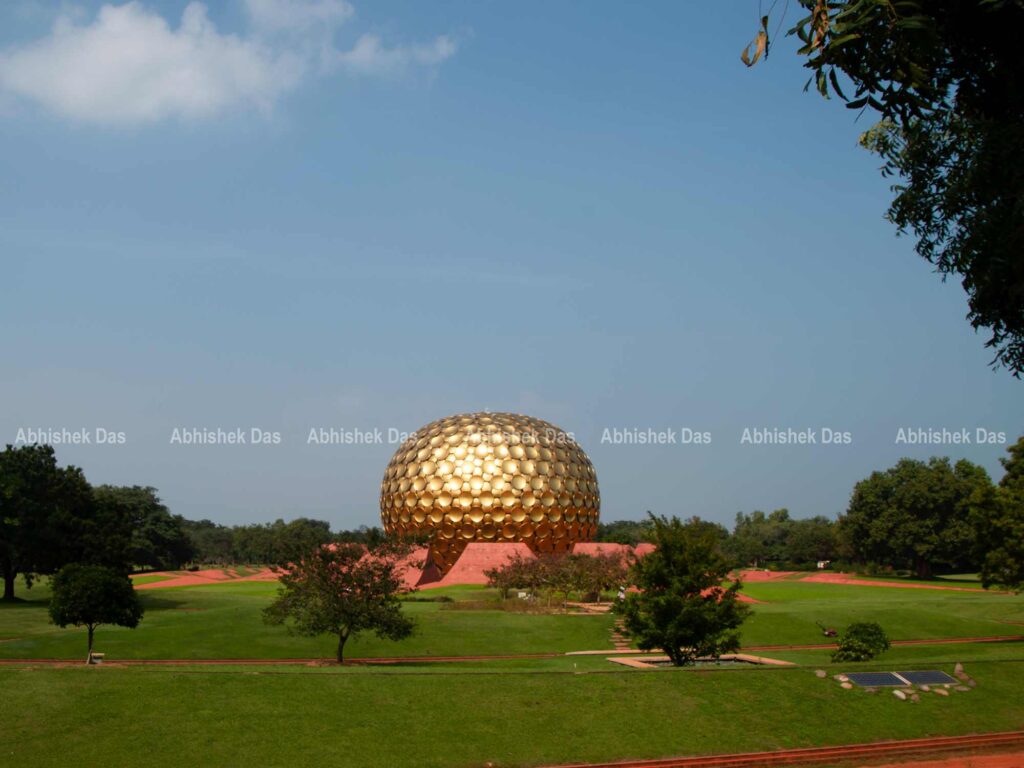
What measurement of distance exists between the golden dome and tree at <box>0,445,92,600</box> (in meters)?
15.7

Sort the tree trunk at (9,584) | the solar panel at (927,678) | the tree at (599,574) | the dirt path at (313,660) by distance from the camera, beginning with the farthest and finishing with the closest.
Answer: the tree trunk at (9,584) → the tree at (599,574) → the dirt path at (313,660) → the solar panel at (927,678)

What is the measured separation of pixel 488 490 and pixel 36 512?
2058 centimetres

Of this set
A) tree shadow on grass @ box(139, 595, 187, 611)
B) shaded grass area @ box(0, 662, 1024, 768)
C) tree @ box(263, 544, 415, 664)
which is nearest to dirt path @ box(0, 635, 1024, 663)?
tree @ box(263, 544, 415, 664)

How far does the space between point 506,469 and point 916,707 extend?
109 feet

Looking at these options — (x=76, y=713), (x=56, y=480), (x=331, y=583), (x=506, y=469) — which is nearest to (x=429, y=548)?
(x=506, y=469)

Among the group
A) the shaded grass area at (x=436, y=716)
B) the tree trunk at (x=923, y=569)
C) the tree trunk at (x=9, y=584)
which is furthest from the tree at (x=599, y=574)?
the tree trunk at (x=923, y=569)

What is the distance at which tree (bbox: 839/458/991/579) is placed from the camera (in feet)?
201

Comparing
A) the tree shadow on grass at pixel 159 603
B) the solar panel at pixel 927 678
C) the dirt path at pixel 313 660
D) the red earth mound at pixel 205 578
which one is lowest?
the dirt path at pixel 313 660

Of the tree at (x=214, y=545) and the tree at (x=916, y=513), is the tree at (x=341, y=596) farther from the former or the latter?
the tree at (x=214, y=545)

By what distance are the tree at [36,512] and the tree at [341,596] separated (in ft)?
63.6

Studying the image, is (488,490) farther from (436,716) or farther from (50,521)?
(436,716)

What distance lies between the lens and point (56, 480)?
40.4 m

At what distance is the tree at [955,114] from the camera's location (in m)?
7.25

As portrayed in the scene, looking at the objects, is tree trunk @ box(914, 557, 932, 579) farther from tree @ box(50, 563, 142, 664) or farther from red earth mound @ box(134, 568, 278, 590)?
tree @ box(50, 563, 142, 664)
